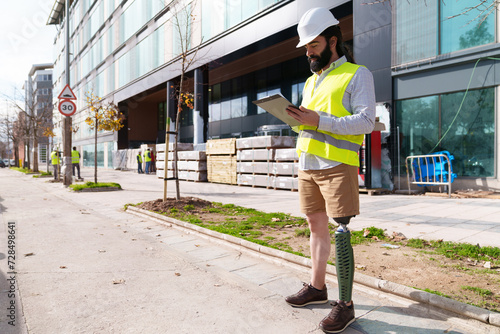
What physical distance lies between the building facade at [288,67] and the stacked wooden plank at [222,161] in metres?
3.42

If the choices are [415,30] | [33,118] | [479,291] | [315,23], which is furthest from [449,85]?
[33,118]

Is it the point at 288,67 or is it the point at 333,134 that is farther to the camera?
the point at 288,67

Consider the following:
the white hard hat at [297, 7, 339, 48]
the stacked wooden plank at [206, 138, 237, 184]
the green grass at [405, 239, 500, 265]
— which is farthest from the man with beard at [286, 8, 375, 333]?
the stacked wooden plank at [206, 138, 237, 184]

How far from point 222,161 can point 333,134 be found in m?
13.6

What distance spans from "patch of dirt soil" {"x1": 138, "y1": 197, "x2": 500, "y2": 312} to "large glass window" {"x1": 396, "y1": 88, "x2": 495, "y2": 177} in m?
7.79

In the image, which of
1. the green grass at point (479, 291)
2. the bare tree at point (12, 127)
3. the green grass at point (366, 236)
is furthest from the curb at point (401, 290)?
the bare tree at point (12, 127)

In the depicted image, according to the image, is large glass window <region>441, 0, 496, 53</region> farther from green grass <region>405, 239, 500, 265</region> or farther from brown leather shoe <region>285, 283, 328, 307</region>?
brown leather shoe <region>285, 283, 328, 307</region>

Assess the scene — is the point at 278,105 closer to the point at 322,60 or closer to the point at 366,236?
the point at 322,60

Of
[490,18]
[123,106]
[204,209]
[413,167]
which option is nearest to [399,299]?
[204,209]

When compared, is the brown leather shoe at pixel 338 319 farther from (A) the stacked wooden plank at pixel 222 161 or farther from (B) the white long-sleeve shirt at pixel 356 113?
(A) the stacked wooden plank at pixel 222 161

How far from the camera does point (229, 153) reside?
15562mm

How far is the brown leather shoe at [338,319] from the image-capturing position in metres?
2.46

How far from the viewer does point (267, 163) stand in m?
13.6

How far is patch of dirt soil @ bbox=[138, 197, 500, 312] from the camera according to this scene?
118 inches
